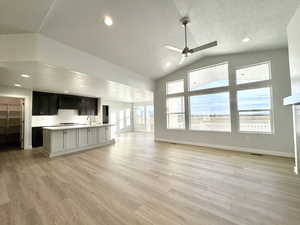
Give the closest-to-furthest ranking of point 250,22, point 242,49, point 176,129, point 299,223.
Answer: point 299,223 → point 250,22 → point 242,49 → point 176,129

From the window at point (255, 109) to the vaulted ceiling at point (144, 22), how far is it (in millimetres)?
1425

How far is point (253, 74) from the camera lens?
173 inches

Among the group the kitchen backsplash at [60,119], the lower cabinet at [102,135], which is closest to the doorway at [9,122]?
the kitchen backsplash at [60,119]

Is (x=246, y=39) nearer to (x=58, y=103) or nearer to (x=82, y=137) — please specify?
(x=82, y=137)

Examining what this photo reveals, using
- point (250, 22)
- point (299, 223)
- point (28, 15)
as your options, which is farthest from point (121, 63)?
point (299, 223)

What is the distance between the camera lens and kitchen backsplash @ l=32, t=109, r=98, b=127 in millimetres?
5828

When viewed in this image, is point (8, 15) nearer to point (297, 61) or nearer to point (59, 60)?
point (59, 60)

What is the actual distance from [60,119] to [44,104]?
3.34ft

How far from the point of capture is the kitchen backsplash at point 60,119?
5.83 metres

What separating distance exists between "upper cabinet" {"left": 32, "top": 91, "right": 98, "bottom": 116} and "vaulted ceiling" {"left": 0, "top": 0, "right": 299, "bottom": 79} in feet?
12.9

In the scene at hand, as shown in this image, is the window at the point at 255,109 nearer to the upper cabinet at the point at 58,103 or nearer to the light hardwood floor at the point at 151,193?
the light hardwood floor at the point at 151,193

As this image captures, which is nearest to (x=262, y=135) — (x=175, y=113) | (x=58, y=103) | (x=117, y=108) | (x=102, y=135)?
(x=175, y=113)

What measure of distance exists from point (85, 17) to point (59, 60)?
47.7 inches

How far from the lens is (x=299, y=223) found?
4.75 ft
